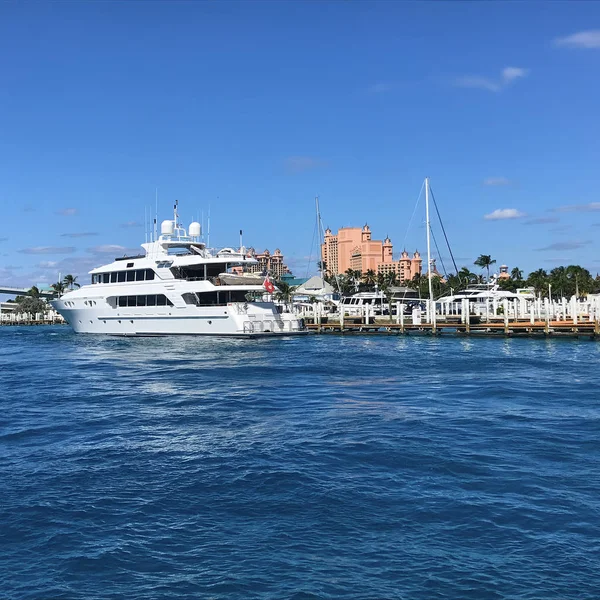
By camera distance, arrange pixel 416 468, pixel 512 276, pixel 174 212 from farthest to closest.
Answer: pixel 512 276, pixel 174 212, pixel 416 468

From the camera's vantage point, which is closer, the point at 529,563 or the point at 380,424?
the point at 529,563

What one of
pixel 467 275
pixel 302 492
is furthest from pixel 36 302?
pixel 302 492

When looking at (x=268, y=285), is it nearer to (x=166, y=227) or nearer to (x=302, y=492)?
(x=166, y=227)

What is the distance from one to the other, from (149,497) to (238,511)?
1584 mm

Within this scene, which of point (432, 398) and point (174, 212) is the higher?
point (174, 212)

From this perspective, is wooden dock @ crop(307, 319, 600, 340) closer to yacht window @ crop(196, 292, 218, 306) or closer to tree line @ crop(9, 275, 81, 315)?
yacht window @ crop(196, 292, 218, 306)

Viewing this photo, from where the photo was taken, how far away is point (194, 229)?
1934 inches

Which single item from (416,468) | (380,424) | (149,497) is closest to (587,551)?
(416,468)

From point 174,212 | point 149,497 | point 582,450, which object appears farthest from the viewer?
point 174,212

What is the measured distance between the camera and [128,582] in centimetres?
728

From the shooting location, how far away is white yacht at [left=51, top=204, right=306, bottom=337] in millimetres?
43188

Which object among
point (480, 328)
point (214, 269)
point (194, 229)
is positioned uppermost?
point (194, 229)

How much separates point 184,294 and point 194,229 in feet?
23.1

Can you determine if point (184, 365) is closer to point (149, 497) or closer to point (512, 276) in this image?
point (149, 497)
